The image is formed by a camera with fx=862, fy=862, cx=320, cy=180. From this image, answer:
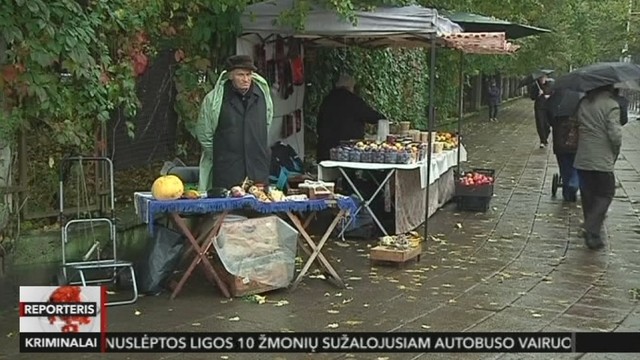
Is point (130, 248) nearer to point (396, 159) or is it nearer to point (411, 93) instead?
point (396, 159)

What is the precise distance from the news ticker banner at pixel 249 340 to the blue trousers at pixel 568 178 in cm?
630

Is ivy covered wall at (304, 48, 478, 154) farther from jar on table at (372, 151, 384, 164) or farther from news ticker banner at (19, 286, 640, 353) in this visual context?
news ticker banner at (19, 286, 640, 353)

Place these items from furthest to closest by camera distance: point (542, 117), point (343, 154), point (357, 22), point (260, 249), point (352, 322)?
point (542, 117), point (343, 154), point (357, 22), point (260, 249), point (352, 322)

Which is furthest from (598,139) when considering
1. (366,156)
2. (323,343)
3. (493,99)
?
(493,99)

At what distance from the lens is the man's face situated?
23.1ft

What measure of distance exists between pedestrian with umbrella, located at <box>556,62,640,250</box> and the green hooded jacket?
3605 mm

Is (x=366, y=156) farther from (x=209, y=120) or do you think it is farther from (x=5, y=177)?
(x=5, y=177)

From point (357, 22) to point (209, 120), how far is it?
218 cm

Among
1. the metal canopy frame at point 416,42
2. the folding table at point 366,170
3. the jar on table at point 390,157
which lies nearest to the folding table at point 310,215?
the folding table at point 366,170

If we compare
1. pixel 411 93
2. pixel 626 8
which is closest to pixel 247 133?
pixel 411 93

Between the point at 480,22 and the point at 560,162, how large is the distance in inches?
89.6

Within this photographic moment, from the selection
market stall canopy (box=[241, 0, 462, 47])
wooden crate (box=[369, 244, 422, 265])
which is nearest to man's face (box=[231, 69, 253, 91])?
market stall canopy (box=[241, 0, 462, 47])

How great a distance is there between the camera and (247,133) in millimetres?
7172

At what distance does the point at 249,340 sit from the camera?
5.68 meters
